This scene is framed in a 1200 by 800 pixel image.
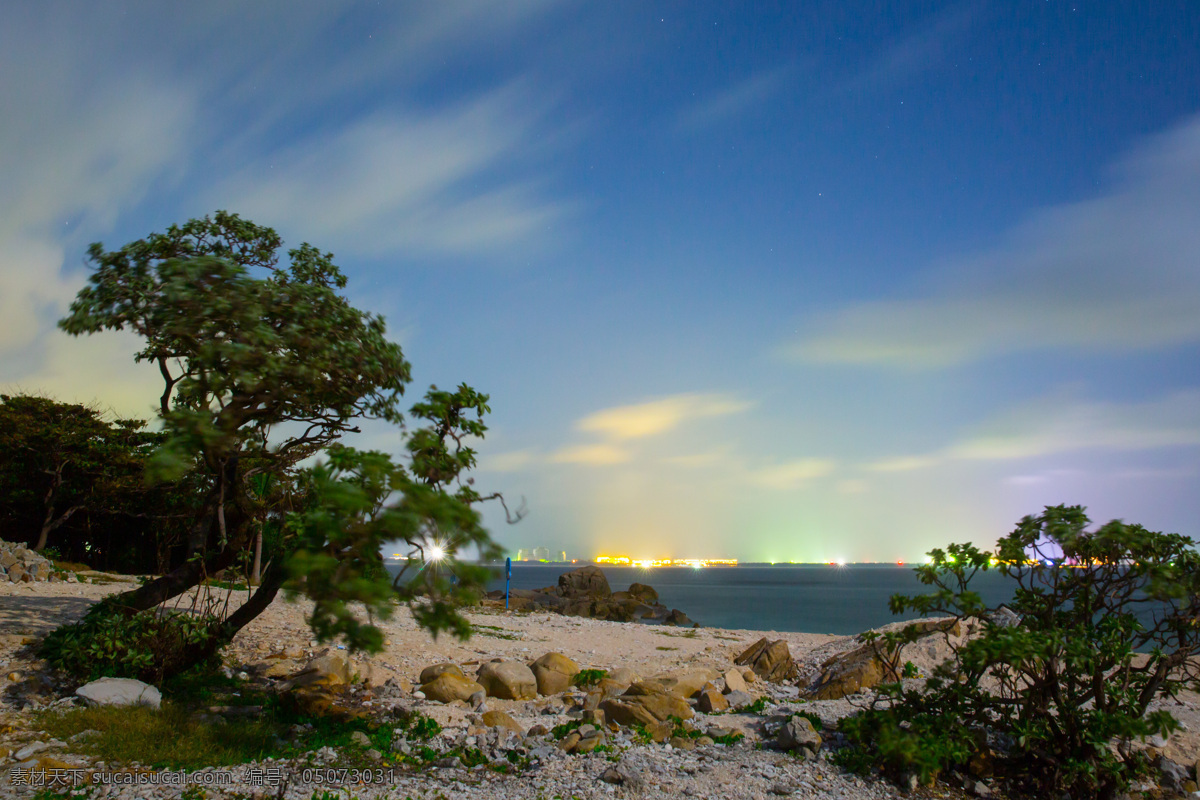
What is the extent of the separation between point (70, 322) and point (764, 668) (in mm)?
14943

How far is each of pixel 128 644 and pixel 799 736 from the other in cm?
985

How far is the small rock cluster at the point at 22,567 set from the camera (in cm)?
1919

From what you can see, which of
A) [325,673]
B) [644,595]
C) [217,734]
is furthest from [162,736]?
[644,595]

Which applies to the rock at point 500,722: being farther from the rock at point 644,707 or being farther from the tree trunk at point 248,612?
the tree trunk at point 248,612

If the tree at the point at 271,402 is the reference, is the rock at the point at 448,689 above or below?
below

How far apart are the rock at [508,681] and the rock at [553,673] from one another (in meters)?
0.22

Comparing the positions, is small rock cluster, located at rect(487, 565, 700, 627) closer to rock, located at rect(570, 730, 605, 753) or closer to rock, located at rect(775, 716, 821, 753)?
rock, located at rect(570, 730, 605, 753)

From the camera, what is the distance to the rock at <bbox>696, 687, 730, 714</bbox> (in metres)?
11.8

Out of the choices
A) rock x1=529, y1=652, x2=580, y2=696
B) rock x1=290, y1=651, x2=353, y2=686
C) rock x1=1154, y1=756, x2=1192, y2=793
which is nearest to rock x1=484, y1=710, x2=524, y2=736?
rock x1=529, y1=652, x2=580, y2=696

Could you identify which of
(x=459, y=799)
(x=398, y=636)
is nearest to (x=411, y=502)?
(x=459, y=799)

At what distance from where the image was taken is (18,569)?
19.5 m

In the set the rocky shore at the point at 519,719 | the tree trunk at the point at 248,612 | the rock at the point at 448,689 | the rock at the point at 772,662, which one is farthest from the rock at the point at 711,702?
the tree trunk at the point at 248,612

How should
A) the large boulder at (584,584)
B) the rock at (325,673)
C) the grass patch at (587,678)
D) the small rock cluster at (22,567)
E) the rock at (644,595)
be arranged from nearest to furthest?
the rock at (325,673)
the grass patch at (587,678)
the small rock cluster at (22,567)
the large boulder at (584,584)
the rock at (644,595)

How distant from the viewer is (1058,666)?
8.55 meters
